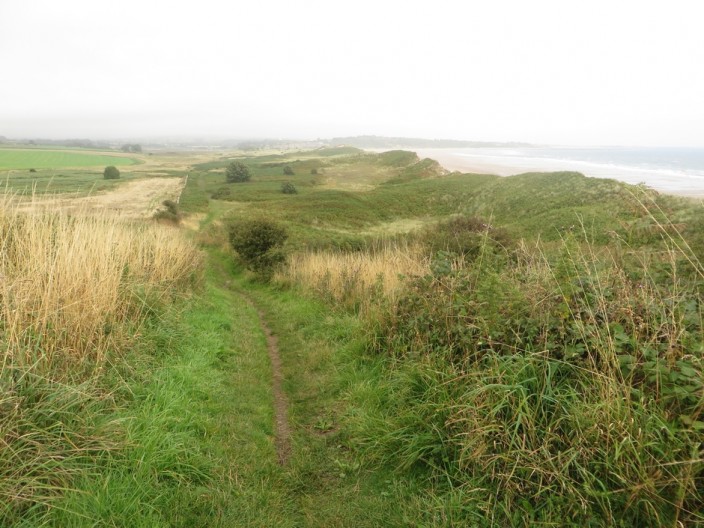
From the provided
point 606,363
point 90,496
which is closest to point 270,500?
point 90,496

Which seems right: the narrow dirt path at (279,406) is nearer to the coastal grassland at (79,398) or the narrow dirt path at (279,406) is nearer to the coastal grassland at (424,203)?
the coastal grassland at (79,398)

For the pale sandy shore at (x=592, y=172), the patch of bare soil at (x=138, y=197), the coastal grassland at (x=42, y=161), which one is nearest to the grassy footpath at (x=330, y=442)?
the pale sandy shore at (x=592, y=172)

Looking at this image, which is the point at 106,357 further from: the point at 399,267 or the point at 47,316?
the point at 399,267

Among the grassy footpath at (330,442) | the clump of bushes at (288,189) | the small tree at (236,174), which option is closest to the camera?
the grassy footpath at (330,442)

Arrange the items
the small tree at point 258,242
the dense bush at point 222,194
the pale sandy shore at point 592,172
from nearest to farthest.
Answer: the small tree at point 258,242 → the pale sandy shore at point 592,172 → the dense bush at point 222,194

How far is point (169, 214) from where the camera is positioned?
99.1ft

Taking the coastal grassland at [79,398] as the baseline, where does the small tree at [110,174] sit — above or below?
above

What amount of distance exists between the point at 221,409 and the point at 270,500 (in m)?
1.45

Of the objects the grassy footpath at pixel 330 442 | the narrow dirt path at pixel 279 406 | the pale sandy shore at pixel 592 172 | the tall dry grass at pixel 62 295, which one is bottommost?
the narrow dirt path at pixel 279 406

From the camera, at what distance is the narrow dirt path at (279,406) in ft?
12.9

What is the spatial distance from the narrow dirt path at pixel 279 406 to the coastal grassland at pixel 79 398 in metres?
0.93

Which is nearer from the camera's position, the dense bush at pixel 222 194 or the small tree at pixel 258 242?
the small tree at pixel 258 242

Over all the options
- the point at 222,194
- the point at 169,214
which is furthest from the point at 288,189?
the point at 169,214

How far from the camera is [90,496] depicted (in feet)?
8.08
